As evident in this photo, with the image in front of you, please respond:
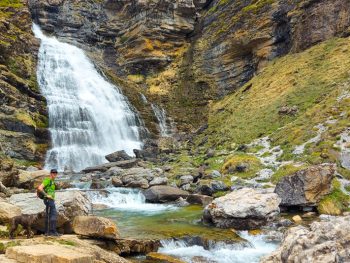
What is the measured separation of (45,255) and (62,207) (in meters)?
4.87

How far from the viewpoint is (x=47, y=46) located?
2154 inches

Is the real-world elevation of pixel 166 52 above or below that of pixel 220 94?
above

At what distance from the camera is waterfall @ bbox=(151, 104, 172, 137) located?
50219 mm

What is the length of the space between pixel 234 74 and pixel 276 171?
29.3 meters

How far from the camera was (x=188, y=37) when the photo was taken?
64188mm

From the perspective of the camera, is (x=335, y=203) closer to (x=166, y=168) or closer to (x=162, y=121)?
(x=166, y=168)

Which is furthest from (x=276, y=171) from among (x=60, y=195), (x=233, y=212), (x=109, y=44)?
(x=109, y=44)

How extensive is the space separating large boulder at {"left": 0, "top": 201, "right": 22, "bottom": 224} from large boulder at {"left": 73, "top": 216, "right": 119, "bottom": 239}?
1.79 metres

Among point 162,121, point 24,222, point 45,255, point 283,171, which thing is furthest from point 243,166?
point 162,121

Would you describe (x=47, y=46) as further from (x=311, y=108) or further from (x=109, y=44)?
(x=311, y=108)

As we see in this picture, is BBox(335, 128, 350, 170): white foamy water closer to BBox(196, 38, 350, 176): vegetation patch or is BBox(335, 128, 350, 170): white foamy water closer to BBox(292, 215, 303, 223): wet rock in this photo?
BBox(196, 38, 350, 176): vegetation patch

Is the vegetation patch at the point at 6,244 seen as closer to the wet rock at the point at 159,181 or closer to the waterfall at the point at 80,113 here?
the wet rock at the point at 159,181

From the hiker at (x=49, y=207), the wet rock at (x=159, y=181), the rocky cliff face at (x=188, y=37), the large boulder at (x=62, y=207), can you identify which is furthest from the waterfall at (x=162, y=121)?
the hiker at (x=49, y=207)

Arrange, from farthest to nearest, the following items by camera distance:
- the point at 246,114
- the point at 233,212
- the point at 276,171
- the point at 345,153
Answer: the point at 246,114 < the point at 276,171 < the point at 345,153 < the point at 233,212
